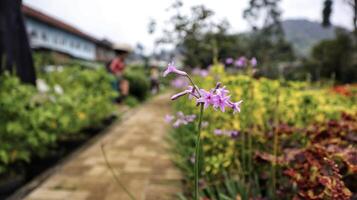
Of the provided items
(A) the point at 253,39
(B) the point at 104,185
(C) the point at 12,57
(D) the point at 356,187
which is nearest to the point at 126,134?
(C) the point at 12,57

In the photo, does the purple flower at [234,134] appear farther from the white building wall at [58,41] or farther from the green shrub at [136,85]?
the white building wall at [58,41]

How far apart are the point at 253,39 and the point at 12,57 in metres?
36.9

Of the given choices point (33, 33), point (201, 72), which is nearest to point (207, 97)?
point (201, 72)

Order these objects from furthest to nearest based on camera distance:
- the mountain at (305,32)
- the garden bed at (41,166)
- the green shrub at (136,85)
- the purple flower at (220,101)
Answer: the mountain at (305,32)
the green shrub at (136,85)
the garden bed at (41,166)
the purple flower at (220,101)

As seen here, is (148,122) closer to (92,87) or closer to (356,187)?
(92,87)

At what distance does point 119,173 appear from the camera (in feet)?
12.0

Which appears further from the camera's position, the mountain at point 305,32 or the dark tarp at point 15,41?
the mountain at point 305,32

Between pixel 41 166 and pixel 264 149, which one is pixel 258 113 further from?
pixel 41 166

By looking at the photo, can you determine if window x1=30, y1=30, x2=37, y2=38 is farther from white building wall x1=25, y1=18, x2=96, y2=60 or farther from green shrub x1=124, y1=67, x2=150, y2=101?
green shrub x1=124, y1=67, x2=150, y2=101

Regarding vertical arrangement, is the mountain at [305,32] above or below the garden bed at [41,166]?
above

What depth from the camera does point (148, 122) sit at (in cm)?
725

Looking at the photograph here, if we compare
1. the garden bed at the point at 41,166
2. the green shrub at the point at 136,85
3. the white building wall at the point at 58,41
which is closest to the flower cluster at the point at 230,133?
the garden bed at the point at 41,166

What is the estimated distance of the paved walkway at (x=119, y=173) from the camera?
3.07 m

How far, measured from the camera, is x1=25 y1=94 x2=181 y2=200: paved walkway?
3072 millimetres
